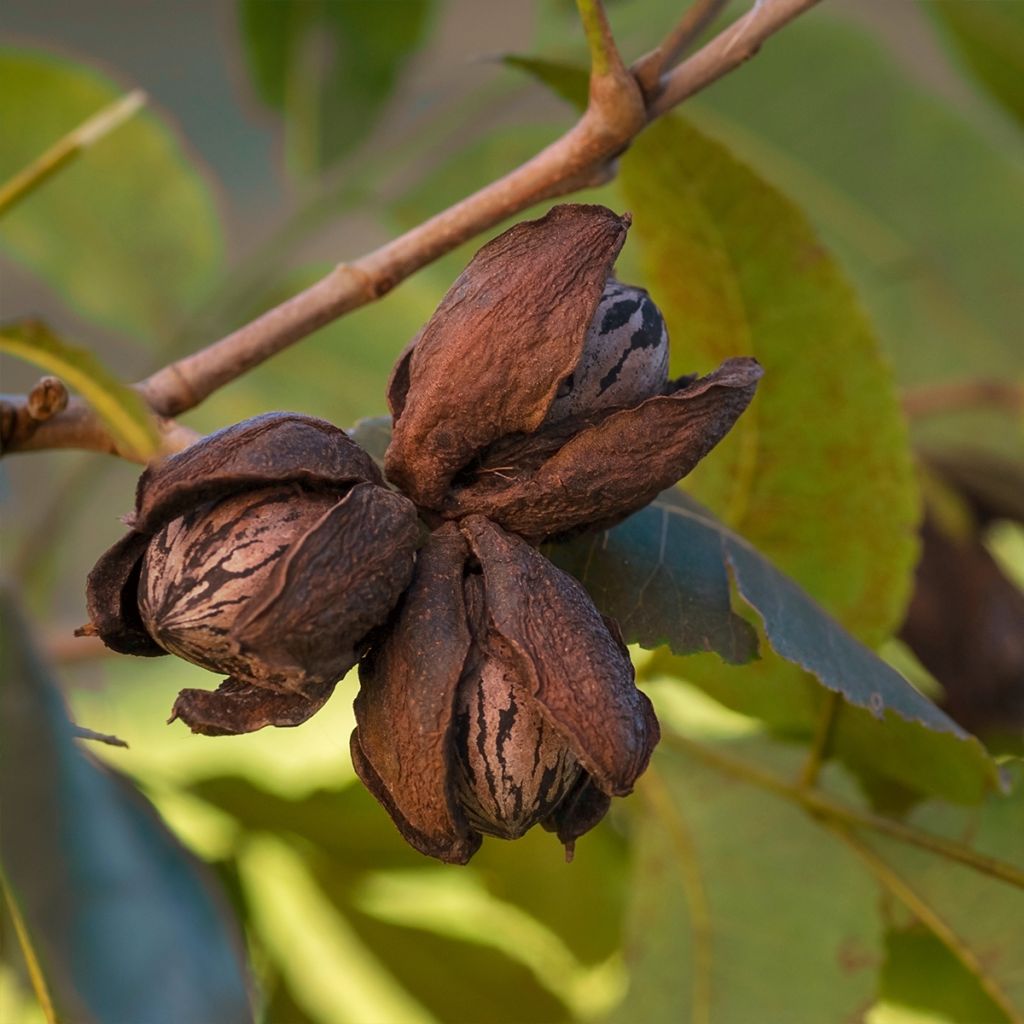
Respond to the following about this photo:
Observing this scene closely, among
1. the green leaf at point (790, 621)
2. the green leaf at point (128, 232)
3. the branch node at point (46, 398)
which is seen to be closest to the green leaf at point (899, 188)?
the green leaf at point (128, 232)

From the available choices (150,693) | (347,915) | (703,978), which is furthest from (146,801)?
(150,693)

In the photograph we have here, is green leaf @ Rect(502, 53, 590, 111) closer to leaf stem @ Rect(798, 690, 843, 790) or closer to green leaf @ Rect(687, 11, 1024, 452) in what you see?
leaf stem @ Rect(798, 690, 843, 790)

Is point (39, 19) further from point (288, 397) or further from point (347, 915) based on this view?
point (347, 915)

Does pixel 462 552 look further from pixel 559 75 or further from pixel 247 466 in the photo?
pixel 559 75

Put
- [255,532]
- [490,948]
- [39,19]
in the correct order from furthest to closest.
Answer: [39,19]
[490,948]
[255,532]

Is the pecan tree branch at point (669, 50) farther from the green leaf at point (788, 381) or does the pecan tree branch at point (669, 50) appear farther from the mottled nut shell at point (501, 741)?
the mottled nut shell at point (501, 741)
